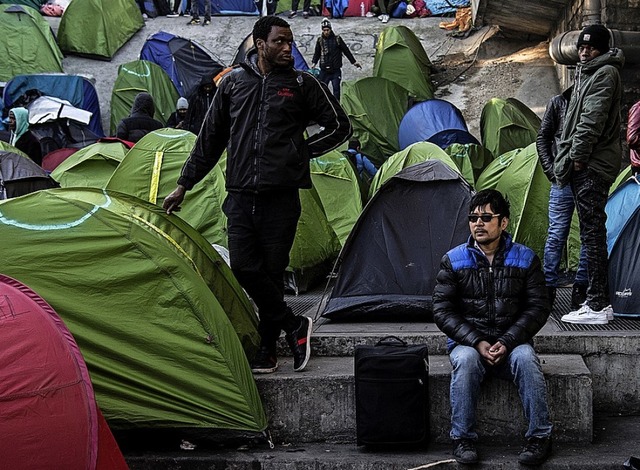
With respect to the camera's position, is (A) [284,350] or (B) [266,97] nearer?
(B) [266,97]

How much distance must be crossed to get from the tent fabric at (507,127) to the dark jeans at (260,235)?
818 cm

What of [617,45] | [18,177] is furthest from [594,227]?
[617,45]

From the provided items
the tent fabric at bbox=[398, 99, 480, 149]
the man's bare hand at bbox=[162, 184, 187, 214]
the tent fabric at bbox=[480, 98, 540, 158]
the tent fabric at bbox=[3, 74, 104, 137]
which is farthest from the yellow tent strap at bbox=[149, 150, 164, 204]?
the tent fabric at bbox=[3, 74, 104, 137]

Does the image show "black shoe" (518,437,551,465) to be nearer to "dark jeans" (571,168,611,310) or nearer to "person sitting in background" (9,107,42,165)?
"dark jeans" (571,168,611,310)

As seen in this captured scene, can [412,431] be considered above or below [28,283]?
below

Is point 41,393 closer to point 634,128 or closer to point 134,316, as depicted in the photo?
point 134,316

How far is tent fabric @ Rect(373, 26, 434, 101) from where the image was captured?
1806cm

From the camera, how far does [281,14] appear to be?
75.7ft

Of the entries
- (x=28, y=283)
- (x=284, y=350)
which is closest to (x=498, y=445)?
(x=284, y=350)

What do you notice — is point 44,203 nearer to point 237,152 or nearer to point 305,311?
point 237,152

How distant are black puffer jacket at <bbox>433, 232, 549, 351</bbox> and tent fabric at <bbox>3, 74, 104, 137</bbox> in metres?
13.5

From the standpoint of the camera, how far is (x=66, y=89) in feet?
59.7

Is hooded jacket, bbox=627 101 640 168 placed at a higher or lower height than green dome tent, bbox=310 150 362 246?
higher

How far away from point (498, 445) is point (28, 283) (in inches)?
103
